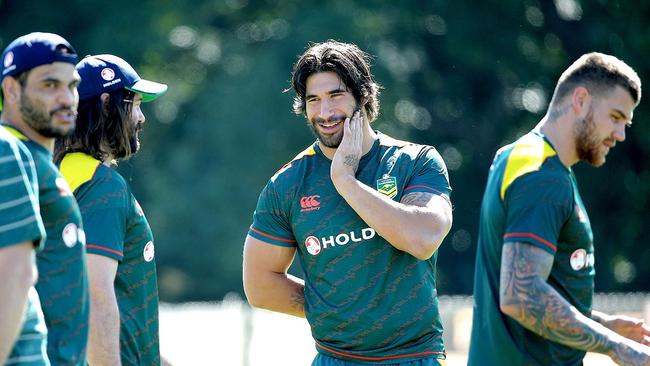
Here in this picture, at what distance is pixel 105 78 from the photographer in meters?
5.31

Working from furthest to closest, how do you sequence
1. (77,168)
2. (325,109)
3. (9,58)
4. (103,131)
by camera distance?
(325,109)
(103,131)
(77,168)
(9,58)

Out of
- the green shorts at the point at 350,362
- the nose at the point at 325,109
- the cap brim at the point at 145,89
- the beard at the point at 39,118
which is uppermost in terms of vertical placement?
the cap brim at the point at 145,89

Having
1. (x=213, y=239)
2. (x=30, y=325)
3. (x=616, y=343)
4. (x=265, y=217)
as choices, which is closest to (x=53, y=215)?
(x=30, y=325)

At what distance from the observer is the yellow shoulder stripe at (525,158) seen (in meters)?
4.67

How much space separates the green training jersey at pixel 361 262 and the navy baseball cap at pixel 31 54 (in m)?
1.68

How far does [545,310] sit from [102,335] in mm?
A: 1813

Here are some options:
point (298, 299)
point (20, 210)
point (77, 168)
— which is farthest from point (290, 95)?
point (20, 210)

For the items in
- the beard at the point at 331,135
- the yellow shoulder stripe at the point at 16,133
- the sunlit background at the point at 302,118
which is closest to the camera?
the yellow shoulder stripe at the point at 16,133

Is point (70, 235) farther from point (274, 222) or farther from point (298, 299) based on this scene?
point (298, 299)

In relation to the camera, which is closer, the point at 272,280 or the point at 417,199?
the point at 417,199

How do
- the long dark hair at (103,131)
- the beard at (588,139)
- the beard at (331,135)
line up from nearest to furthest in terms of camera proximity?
the beard at (588,139), the long dark hair at (103,131), the beard at (331,135)

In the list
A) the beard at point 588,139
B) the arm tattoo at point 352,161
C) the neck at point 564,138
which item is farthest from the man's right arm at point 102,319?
the beard at point 588,139

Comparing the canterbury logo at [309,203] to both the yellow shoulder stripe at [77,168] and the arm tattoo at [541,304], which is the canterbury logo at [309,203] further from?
the arm tattoo at [541,304]

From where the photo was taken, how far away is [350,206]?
18.3ft
